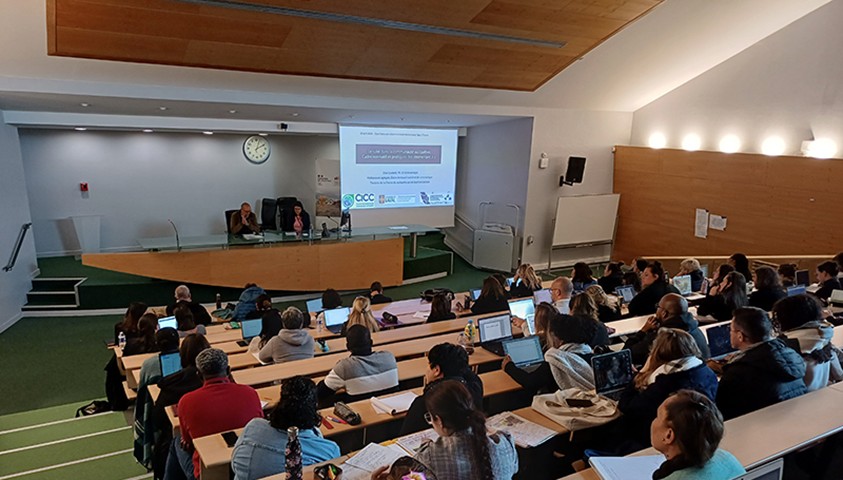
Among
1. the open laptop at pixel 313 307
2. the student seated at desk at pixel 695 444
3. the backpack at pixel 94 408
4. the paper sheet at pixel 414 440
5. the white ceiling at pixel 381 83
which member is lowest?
the backpack at pixel 94 408

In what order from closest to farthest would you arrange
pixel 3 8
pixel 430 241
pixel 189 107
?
pixel 3 8
pixel 189 107
pixel 430 241

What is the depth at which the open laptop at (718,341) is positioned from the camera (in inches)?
155

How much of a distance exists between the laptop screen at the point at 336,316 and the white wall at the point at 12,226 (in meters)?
4.79

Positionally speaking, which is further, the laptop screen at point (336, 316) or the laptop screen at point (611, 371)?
the laptop screen at point (336, 316)

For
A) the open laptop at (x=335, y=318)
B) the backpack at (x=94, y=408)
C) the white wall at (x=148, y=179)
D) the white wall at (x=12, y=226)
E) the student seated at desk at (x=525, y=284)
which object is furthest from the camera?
the white wall at (x=148, y=179)

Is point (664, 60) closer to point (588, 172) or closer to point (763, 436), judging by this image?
point (588, 172)

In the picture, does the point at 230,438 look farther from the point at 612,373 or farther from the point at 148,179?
the point at 148,179

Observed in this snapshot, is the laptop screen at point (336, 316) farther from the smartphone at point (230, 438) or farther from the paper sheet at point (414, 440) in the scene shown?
the paper sheet at point (414, 440)

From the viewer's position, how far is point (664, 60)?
27.8 feet

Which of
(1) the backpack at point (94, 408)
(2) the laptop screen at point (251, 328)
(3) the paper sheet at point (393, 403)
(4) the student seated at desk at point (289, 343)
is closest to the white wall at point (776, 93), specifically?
(3) the paper sheet at point (393, 403)

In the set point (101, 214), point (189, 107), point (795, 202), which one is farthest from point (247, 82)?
point (795, 202)

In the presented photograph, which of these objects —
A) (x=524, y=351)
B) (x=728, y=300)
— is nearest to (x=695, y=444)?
(x=524, y=351)

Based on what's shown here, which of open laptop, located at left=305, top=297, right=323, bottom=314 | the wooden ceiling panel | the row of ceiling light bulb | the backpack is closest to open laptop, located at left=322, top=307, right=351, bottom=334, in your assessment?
open laptop, located at left=305, top=297, right=323, bottom=314

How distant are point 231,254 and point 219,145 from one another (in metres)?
3.42
